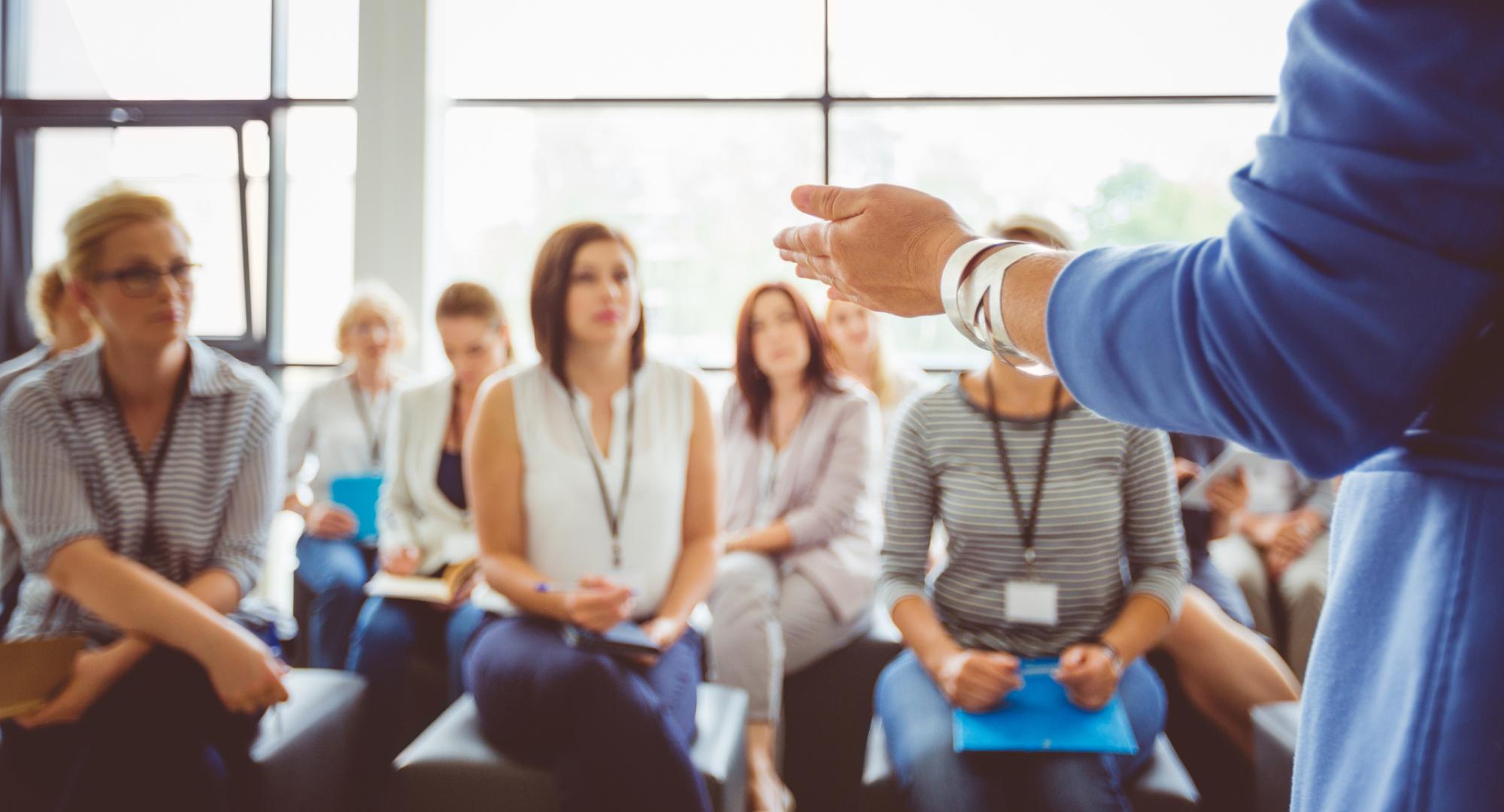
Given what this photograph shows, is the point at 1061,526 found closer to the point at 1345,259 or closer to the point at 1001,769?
the point at 1001,769

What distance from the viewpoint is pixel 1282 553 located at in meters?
3.18

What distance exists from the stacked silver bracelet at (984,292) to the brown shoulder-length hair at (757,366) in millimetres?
2697

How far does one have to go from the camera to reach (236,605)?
222 cm

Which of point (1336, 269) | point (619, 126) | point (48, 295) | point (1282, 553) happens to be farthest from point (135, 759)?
point (619, 126)

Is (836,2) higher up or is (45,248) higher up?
(836,2)

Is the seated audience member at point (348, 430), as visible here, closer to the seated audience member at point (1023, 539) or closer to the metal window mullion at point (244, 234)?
the metal window mullion at point (244, 234)

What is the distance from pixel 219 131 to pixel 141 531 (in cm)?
420

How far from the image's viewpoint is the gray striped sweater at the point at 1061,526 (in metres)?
2.12

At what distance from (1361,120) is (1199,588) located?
2533mm

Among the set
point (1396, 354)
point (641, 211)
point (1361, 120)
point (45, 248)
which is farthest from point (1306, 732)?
point (45, 248)

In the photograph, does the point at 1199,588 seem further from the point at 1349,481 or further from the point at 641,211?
the point at 641,211

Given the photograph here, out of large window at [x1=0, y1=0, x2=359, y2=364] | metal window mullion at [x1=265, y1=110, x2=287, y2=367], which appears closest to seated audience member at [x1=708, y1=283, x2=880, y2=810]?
large window at [x1=0, y1=0, x2=359, y2=364]

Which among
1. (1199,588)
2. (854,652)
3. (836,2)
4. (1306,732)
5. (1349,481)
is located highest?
(836,2)

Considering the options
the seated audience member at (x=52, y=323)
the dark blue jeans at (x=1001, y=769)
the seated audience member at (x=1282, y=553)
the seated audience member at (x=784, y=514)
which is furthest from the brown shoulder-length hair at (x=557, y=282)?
the seated audience member at (x=1282, y=553)
